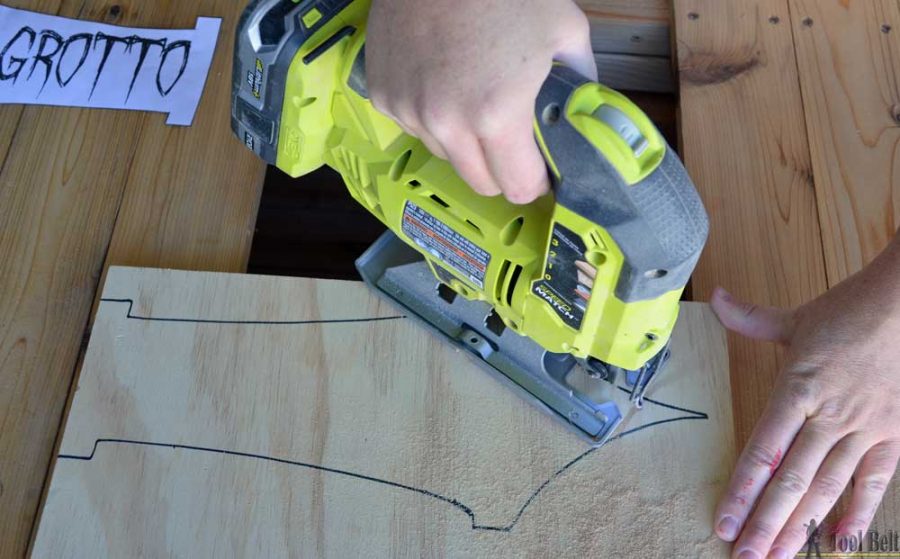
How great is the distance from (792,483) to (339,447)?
2.20 ft

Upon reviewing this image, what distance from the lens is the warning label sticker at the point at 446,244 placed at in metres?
1.17

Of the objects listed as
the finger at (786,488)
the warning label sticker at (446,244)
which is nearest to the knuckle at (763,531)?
the finger at (786,488)

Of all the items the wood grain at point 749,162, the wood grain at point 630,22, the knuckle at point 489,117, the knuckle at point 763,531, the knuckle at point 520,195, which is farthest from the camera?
the wood grain at point 630,22

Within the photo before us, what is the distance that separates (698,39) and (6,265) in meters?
1.41

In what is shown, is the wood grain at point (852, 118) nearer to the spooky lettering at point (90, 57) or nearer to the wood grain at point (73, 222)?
the wood grain at point (73, 222)

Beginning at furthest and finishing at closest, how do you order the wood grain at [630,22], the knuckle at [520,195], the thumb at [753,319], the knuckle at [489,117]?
the wood grain at [630,22]
the thumb at [753,319]
the knuckle at [520,195]
the knuckle at [489,117]

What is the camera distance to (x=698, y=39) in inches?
64.2

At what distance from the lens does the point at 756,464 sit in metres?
1.16

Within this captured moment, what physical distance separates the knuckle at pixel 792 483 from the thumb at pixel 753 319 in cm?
23

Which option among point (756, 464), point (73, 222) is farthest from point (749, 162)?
point (73, 222)

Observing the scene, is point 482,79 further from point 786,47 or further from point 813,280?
point 786,47

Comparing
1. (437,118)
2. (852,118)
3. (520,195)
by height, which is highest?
(437,118)

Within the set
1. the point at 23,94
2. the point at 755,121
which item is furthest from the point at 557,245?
the point at 23,94

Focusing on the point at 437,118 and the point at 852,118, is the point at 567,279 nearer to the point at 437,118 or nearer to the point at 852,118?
the point at 437,118
